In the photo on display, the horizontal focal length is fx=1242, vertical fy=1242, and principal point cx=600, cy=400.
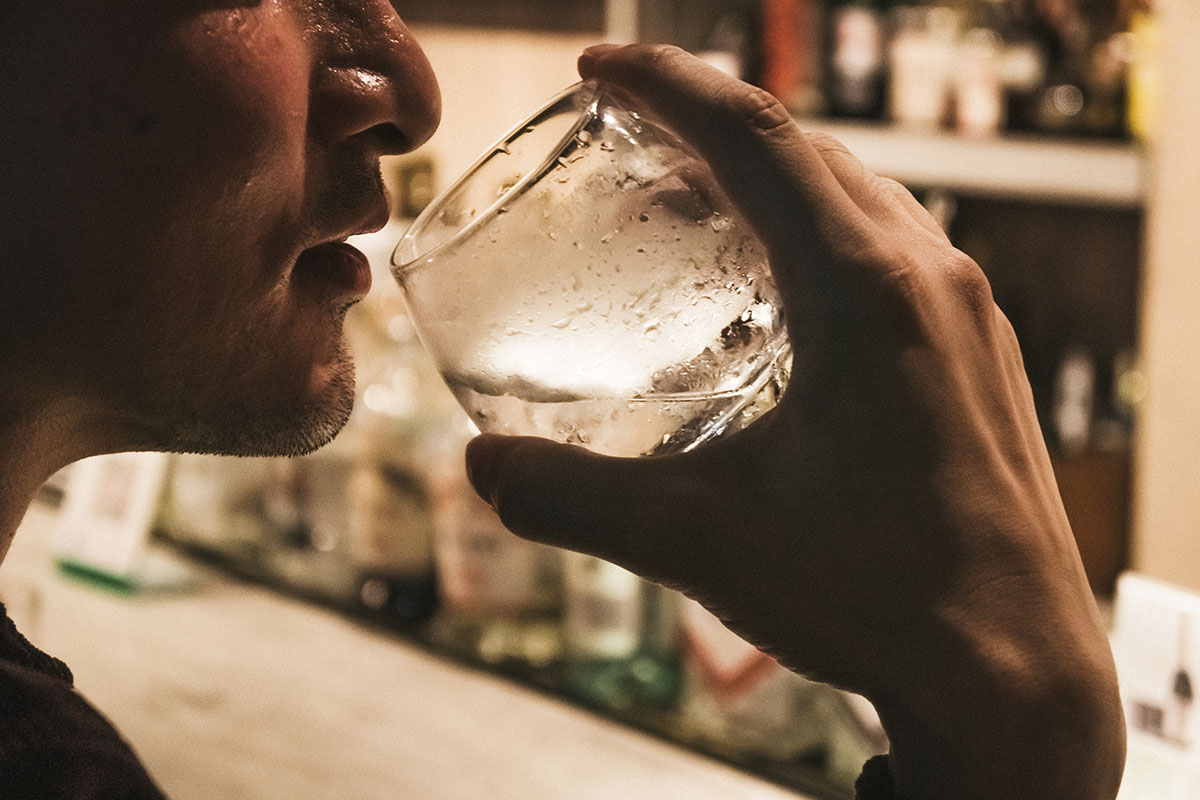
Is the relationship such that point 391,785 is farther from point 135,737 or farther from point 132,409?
point 132,409

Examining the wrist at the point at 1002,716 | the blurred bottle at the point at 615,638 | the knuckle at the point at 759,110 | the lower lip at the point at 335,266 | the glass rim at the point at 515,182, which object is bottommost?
the blurred bottle at the point at 615,638

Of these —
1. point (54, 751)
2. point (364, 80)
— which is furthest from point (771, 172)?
point (54, 751)

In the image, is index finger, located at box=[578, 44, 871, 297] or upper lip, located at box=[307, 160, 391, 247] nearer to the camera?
index finger, located at box=[578, 44, 871, 297]

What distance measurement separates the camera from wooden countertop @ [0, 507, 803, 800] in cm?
122

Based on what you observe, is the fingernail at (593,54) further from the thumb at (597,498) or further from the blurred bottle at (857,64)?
the blurred bottle at (857,64)

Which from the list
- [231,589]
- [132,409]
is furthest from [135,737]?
[132,409]

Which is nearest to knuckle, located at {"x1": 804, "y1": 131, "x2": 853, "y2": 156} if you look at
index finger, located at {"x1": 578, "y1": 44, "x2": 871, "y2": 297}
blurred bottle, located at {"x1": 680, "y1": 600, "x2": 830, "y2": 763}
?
index finger, located at {"x1": 578, "y1": 44, "x2": 871, "y2": 297}

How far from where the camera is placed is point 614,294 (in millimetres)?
A: 654

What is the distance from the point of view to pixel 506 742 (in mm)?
1318

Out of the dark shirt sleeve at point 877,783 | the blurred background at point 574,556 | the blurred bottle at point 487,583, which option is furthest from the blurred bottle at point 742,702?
the dark shirt sleeve at point 877,783

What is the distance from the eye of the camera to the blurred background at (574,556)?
4.21ft

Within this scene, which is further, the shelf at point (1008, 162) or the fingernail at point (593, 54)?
the shelf at point (1008, 162)

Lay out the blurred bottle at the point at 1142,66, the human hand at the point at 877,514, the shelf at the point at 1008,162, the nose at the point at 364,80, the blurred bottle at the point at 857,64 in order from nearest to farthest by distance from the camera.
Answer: the human hand at the point at 877,514 → the nose at the point at 364,80 → the shelf at the point at 1008,162 → the blurred bottle at the point at 1142,66 → the blurred bottle at the point at 857,64

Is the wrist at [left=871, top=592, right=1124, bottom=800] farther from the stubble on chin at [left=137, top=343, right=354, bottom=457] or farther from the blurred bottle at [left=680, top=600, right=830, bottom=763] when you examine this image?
the blurred bottle at [left=680, top=600, right=830, bottom=763]
